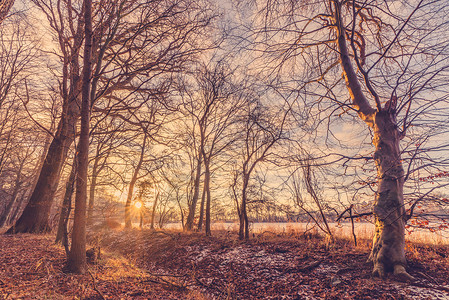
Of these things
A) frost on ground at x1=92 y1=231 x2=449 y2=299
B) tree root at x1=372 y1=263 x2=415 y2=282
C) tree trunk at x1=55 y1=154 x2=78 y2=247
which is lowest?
frost on ground at x1=92 y1=231 x2=449 y2=299

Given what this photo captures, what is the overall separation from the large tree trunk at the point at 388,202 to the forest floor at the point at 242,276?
29 centimetres

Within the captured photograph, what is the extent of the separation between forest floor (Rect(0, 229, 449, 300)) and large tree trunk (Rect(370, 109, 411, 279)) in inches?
11.4

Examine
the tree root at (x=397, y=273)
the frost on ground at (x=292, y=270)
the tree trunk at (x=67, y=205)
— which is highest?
the tree trunk at (x=67, y=205)

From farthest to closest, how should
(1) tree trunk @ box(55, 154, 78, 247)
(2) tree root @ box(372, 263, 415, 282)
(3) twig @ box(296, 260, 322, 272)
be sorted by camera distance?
(3) twig @ box(296, 260, 322, 272) → (1) tree trunk @ box(55, 154, 78, 247) → (2) tree root @ box(372, 263, 415, 282)

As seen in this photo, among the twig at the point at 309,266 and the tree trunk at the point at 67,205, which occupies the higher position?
the tree trunk at the point at 67,205

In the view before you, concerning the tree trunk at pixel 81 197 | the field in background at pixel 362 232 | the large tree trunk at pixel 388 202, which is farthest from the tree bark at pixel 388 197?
the tree trunk at pixel 81 197

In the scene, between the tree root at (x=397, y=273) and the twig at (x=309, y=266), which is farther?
the twig at (x=309, y=266)

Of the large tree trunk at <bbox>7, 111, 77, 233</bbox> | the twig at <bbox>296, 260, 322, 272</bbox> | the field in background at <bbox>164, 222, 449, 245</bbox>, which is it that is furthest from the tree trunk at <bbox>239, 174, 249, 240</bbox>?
the large tree trunk at <bbox>7, 111, 77, 233</bbox>

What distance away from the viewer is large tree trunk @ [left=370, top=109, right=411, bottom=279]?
12.6 ft

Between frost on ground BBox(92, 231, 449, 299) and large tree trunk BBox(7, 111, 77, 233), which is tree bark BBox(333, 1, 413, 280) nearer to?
frost on ground BBox(92, 231, 449, 299)

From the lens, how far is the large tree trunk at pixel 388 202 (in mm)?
3828

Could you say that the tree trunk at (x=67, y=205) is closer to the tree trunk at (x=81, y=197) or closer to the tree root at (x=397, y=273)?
the tree trunk at (x=81, y=197)

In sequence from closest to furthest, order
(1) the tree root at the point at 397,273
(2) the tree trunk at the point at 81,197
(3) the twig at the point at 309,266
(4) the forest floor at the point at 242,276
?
1. (4) the forest floor at the point at 242,276
2. (1) the tree root at the point at 397,273
3. (2) the tree trunk at the point at 81,197
4. (3) the twig at the point at 309,266

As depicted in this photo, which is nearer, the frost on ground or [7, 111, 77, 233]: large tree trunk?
the frost on ground
